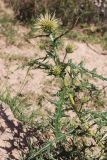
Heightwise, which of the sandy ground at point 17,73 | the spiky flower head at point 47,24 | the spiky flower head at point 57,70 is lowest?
the sandy ground at point 17,73

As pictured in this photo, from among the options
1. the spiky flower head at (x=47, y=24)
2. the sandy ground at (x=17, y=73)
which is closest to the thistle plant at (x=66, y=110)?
the spiky flower head at (x=47, y=24)

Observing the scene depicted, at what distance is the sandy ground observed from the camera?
2912 mm

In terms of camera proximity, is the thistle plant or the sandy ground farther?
the sandy ground

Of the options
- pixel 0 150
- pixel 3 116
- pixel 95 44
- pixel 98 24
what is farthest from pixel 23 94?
pixel 98 24

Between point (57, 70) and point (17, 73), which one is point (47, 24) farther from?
point (17, 73)

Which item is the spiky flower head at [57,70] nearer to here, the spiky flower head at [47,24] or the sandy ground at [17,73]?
the spiky flower head at [47,24]

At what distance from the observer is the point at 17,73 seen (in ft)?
13.0

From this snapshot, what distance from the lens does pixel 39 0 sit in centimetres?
493

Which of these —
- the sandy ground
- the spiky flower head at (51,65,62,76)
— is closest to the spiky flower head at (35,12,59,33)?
the spiky flower head at (51,65,62,76)

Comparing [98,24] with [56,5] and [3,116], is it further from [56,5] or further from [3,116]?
[3,116]

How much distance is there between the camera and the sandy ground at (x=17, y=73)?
2912 mm

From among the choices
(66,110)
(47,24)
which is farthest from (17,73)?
(47,24)

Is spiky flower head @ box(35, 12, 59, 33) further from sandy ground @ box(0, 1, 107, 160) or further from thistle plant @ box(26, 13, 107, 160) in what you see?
sandy ground @ box(0, 1, 107, 160)

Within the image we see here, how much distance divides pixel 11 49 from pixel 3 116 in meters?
1.35
